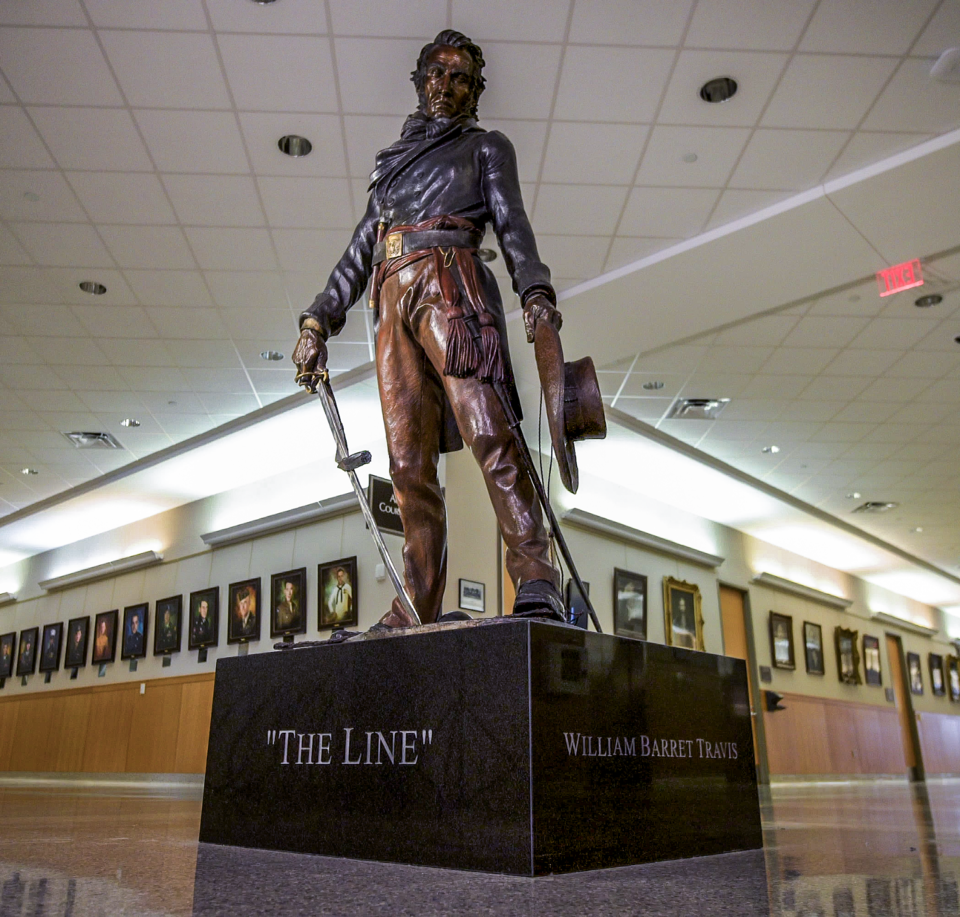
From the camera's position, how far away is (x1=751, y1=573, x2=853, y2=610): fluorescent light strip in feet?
47.8

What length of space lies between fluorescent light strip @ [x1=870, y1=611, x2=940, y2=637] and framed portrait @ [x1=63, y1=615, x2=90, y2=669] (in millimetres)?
15837

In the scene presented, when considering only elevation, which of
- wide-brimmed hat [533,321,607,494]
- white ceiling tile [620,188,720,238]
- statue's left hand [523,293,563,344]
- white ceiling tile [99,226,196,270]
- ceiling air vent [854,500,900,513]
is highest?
white ceiling tile [99,226,196,270]

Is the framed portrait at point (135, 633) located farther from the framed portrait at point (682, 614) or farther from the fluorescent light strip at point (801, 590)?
the fluorescent light strip at point (801, 590)

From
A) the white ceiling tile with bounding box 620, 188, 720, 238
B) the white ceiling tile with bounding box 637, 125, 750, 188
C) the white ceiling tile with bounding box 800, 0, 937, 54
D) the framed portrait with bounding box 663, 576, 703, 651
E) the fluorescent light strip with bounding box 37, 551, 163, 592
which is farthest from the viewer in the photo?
the fluorescent light strip with bounding box 37, 551, 163, 592

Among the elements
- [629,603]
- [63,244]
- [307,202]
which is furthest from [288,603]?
[307,202]

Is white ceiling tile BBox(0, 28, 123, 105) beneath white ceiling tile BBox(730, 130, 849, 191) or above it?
above

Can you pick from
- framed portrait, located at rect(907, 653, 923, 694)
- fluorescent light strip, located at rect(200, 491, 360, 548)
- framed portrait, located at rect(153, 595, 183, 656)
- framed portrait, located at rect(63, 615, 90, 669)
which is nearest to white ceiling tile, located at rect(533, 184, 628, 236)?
fluorescent light strip, located at rect(200, 491, 360, 548)

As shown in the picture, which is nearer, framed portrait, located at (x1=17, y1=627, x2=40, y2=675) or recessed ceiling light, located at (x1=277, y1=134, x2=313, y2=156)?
recessed ceiling light, located at (x1=277, y1=134, x2=313, y2=156)

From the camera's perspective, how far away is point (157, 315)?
7801 mm

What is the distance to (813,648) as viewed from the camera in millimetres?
15641

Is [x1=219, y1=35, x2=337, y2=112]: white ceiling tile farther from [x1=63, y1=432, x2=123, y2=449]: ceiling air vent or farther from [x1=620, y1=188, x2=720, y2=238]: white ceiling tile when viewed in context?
[x1=63, y1=432, x2=123, y2=449]: ceiling air vent

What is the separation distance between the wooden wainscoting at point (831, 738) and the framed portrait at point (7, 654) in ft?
44.1

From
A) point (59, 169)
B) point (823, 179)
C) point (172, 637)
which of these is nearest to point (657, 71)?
point (823, 179)

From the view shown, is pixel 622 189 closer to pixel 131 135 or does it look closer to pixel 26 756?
pixel 131 135
